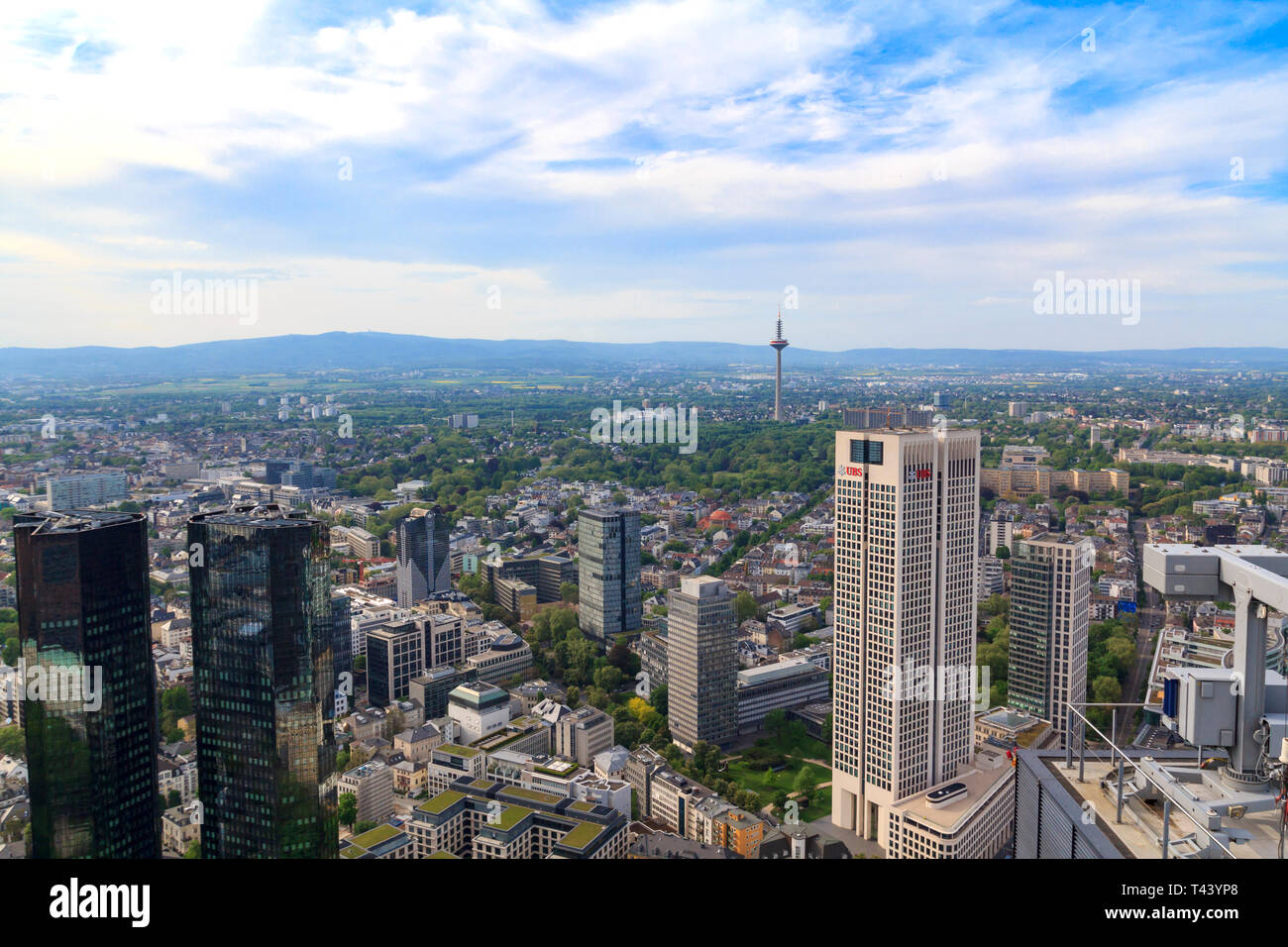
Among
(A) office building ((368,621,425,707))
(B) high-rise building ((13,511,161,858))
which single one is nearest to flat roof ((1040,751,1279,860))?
(B) high-rise building ((13,511,161,858))

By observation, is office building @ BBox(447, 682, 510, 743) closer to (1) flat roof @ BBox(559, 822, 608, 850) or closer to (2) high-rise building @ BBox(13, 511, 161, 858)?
(1) flat roof @ BBox(559, 822, 608, 850)

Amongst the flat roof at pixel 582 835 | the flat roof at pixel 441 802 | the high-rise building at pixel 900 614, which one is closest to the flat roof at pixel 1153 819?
the flat roof at pixel 582 835

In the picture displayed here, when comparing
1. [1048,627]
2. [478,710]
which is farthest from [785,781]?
[478,710]

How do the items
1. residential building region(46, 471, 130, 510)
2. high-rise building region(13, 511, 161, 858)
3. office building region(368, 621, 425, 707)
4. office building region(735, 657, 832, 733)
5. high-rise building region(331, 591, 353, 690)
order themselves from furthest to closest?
residential building region(46, 471, 130, 510) < high-rise building region(331, 591, 353, 690) < office building region(368, 621, 425, 707) < office building region(735, 657, 832, 733) < high-rise building region(13, 511, 161, 858)

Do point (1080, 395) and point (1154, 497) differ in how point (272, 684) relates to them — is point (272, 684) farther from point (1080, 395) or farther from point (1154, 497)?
point (1080, 395)
